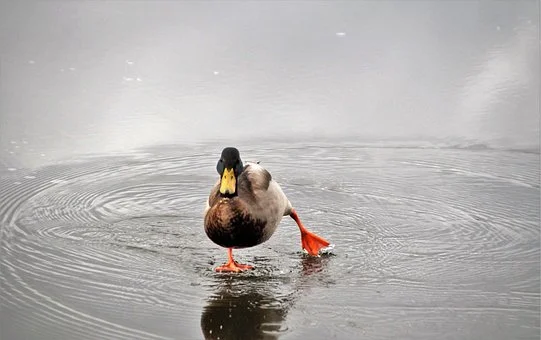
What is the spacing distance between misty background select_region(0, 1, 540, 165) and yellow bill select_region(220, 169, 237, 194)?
2.18 meters

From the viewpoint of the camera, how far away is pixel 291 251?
4.87m

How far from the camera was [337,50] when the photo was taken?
26.6 ft

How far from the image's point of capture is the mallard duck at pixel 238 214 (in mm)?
4512

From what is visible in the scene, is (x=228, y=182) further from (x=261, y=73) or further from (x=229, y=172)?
(x=261, y=73)

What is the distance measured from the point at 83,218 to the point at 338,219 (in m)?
1.55

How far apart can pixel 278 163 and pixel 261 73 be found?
1734mm

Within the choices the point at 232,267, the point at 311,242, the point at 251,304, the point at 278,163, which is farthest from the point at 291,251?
the point at 278,163

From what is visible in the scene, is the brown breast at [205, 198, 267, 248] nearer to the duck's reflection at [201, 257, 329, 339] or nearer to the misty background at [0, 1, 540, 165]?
the duck's reflection at [201, 257, 329, 339]

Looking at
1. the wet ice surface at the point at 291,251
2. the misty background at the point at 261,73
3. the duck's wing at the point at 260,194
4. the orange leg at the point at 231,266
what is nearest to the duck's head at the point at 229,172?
the duck's wing at the point at 260,194

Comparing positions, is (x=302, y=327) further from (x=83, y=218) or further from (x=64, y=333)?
(x=83, y=218)

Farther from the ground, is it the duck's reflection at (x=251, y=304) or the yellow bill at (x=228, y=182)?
the yellow bill at (x=228, y=182)

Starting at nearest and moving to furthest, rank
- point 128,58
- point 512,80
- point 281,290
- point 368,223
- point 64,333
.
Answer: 1. point 64,333
2. point 281,290
3. point 368,223
4. point 512,80
5. point 128,58

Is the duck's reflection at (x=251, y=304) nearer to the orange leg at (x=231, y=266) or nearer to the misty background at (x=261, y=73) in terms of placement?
the orange leg at (x=231, y=266)

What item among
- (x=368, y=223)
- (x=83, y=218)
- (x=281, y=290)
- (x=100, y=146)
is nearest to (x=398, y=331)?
(x=281, y=290)
